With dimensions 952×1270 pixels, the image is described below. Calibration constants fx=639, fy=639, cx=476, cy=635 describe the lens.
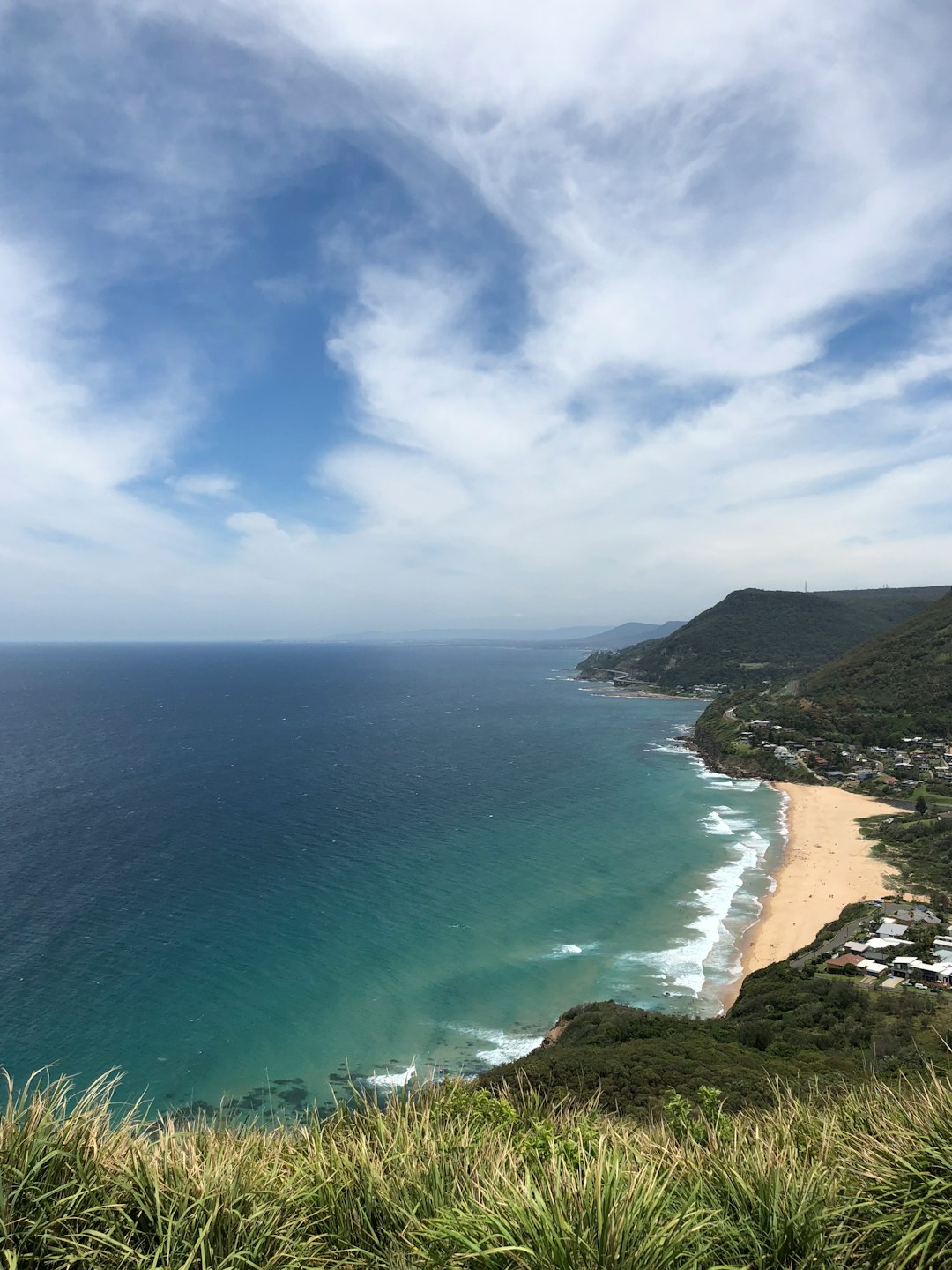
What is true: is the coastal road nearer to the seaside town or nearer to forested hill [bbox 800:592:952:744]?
the seaside town

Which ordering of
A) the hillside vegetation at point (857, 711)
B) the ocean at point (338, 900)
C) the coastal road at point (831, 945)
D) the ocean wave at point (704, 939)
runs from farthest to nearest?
the hillside vegetation at point (857, 711), the ocean wave at point (704, 939), the coastal road at point (831, 945), the ocean at point (338, 900)

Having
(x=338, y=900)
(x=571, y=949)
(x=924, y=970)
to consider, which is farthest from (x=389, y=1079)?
(x=924, y=970)

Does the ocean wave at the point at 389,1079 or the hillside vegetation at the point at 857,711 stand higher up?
the hillside vegetation at the point at 857,711

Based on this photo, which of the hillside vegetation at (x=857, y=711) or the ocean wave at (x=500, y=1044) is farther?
the hillside vegetation at (x=857, y=711)

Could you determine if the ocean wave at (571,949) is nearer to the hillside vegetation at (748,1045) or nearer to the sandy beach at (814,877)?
the hillside vegetation at (748,1045)

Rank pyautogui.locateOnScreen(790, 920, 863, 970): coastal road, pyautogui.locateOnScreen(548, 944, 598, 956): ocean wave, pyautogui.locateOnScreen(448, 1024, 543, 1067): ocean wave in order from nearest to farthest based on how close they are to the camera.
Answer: pyautogui.locateOnScreen(448, 1024, 543, 1067): ocean wave < pyautogui.locateOnScreen(790, 920, 863, 970): coastal road < pyautogui.locateOnScreen(548, 944, 598, 956): ocean wave

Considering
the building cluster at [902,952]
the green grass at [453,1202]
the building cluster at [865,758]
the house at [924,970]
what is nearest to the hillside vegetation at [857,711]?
the building cluster at [865,758]

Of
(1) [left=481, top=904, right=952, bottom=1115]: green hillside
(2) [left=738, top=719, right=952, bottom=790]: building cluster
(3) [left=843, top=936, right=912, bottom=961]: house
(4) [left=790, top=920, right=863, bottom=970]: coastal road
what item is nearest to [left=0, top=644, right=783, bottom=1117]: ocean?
(1) [left=481, top=904, right=952, bottom=1115]: green hillside
